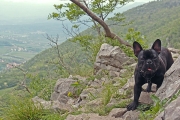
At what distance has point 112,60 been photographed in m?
9.56

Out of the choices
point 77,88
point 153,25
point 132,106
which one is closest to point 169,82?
point 132,106

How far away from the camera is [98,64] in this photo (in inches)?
385

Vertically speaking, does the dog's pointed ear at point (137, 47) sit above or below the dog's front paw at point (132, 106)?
above

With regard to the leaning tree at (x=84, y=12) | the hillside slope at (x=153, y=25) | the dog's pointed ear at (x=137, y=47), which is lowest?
the hillside slope at (x=153, y=25)

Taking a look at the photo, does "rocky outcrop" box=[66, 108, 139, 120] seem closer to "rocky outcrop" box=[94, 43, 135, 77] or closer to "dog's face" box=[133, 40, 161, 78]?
"dog's face" box=[133, 40, 161, 78]

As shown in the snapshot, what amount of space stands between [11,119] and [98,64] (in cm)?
468

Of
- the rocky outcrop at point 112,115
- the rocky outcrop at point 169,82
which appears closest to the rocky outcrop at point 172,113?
the rocky outcrop at point 169,82

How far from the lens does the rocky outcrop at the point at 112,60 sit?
940 cm

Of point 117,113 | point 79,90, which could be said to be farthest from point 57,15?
point 117,113

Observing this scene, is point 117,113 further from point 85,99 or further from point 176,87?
Result: point 85,99

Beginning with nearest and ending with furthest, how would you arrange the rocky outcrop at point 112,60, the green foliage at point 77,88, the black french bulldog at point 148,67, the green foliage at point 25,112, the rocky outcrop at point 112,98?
the rocky outcrop at point 112,98 < the black french bulldog at point 148,67 < the green foliage at point 25,112 < the green foliage at point 77,88 < the rocky outcrop at point 112,60

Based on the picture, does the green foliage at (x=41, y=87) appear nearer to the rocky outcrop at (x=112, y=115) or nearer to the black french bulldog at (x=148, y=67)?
the rocky outcrop at (x=112, y=115)

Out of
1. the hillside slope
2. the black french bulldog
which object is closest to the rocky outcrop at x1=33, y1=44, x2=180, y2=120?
the black french bulldog

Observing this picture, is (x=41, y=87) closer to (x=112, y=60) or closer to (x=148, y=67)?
(x=112, y=60)
